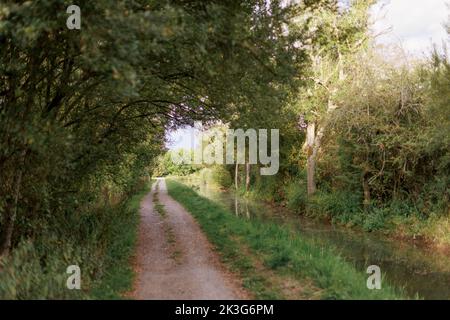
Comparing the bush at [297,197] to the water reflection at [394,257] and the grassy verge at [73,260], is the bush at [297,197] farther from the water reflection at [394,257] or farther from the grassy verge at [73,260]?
Answer: the grassy verge at [73,260]

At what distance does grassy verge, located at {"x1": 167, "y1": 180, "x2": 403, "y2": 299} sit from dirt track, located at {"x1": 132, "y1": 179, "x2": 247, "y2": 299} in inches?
15.3

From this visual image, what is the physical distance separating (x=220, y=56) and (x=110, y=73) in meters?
3.11

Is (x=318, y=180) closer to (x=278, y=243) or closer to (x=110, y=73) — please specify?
(x=278, y=243)

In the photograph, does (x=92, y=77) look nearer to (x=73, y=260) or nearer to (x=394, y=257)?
(x=73, y=260)

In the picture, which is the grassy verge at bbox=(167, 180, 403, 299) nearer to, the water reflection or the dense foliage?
the water reflection

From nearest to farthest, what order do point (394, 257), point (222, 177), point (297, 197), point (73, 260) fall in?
point (73, 260) < point (394, 257) < point (297, 197) < point (222, 177)

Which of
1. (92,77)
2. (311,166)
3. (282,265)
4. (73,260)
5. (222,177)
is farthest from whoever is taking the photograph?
(222,177)

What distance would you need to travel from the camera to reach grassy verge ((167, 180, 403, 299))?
820 cm

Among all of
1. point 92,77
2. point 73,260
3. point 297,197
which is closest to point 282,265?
point 73,260

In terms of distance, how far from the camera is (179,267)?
1022cm

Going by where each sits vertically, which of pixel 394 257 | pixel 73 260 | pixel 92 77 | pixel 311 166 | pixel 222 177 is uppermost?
pixel 92 77

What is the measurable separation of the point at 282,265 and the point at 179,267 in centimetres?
234

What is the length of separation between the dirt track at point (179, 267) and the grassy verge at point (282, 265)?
0.39m

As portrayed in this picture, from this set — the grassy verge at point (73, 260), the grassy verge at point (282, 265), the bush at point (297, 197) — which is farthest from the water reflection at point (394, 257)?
the grassy verge at point (73, 260)
